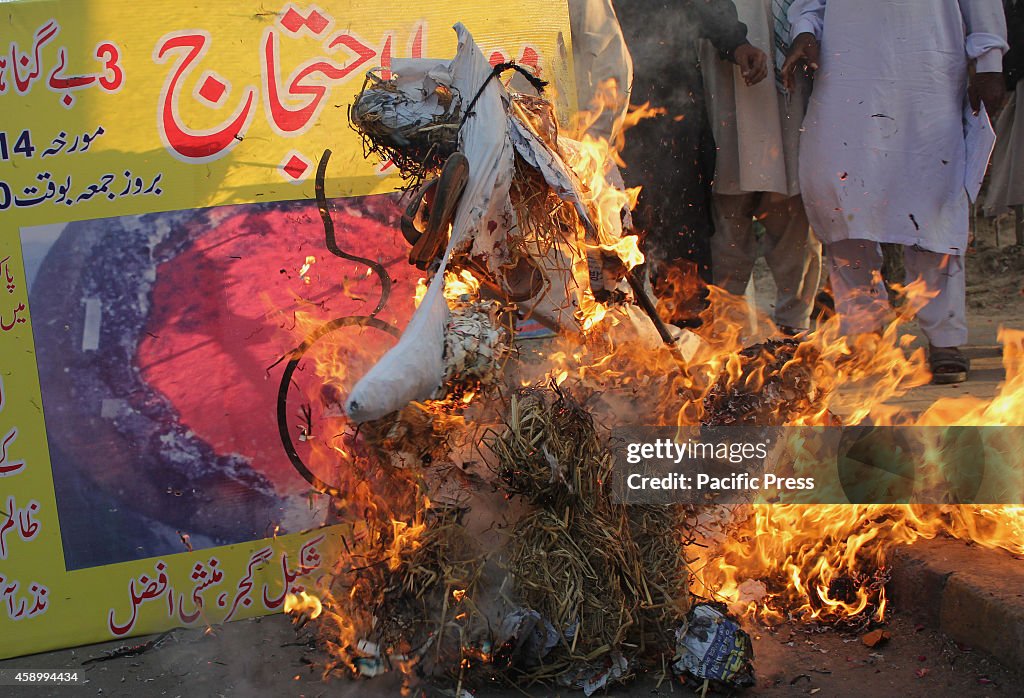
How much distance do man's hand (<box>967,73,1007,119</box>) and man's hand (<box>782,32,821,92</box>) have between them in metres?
0.75

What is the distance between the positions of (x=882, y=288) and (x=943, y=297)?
307 millimetres

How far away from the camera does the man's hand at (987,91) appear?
4.53 meters

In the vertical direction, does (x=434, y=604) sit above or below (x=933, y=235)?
below

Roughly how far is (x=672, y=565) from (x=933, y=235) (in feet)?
8.35

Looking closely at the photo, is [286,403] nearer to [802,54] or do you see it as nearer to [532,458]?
[532,458]

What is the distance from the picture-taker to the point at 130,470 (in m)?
3.55

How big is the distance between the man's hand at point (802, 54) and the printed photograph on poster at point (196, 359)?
91.3 inches

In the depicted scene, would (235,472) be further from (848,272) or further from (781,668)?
(848,272)

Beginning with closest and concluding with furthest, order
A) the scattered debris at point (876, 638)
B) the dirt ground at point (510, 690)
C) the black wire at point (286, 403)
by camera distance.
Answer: the dirt ground at point (510, 690)
the scattered debris at point (876, 638)
the black wire at point (286, 403)

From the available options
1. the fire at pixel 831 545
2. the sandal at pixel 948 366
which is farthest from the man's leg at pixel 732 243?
the fire at pixel 831 545

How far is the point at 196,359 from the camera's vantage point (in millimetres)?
3631

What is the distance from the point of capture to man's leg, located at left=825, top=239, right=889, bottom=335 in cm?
485

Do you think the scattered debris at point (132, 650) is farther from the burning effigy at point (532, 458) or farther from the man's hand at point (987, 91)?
the man's hand at point (987, 91)

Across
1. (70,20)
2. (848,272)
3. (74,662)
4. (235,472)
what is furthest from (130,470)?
(848,272)
